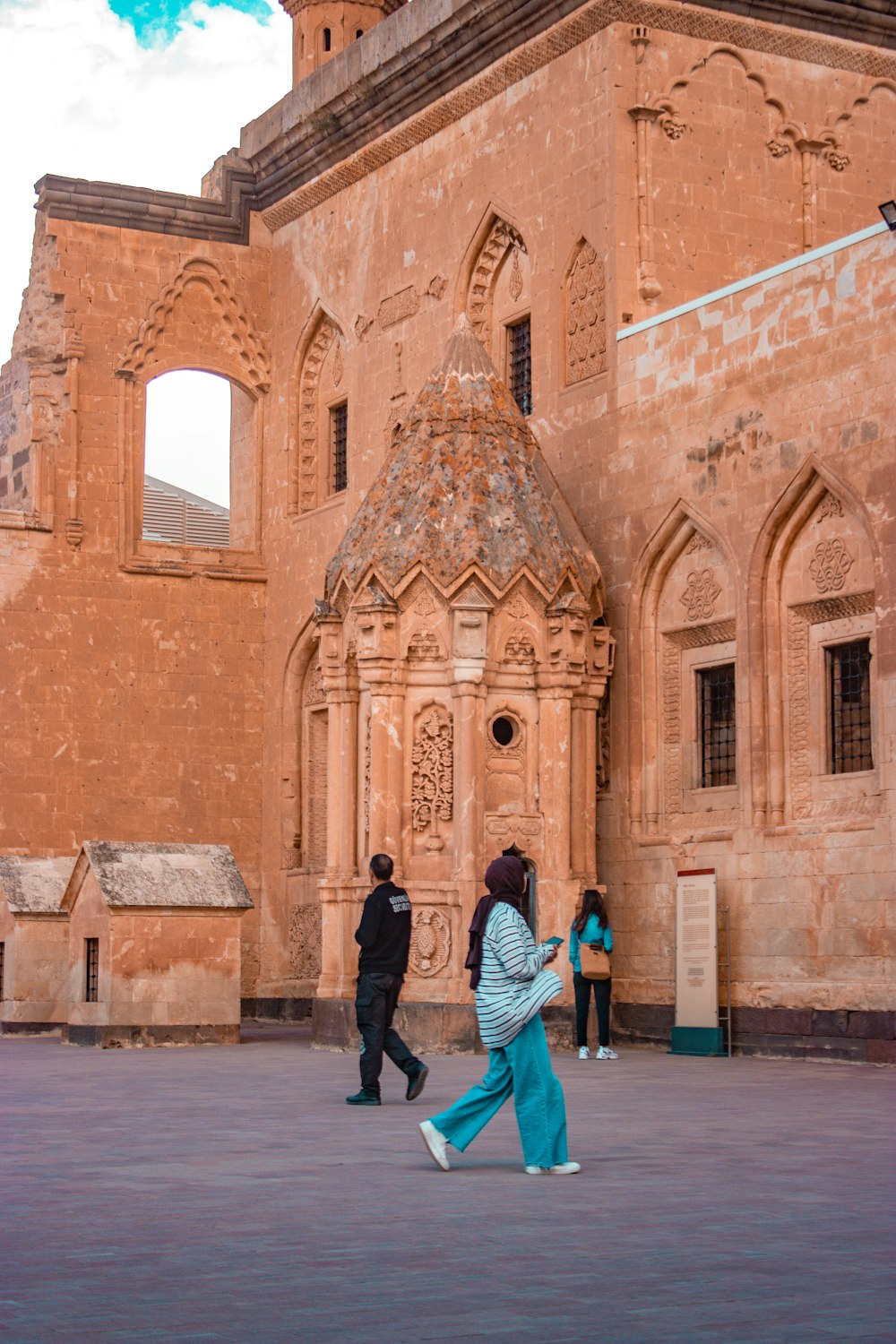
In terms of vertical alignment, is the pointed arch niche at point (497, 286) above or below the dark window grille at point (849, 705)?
above

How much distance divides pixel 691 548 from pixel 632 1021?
458 centimetres

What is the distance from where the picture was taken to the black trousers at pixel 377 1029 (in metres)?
11.8

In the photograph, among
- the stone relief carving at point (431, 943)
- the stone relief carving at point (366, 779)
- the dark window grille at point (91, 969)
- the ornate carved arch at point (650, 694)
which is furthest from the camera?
the ornate carved arch at point (650, 694)

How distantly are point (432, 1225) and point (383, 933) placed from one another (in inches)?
216

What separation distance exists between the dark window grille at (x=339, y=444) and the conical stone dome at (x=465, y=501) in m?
7.10

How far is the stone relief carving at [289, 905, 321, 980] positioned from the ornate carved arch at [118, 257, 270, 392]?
7.29 meters

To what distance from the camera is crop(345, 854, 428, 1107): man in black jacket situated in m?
11.9

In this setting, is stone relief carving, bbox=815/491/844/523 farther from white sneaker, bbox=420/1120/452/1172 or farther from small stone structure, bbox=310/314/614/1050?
white sneaker, bbox=420/1120/452/1172

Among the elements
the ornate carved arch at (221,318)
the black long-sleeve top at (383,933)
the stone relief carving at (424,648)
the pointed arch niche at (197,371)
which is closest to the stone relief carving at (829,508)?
the stone relief carving at (424,648)

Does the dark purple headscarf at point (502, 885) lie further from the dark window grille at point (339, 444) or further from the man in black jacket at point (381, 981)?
the dark window grille at point (339, 444)

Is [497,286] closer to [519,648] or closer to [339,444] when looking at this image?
[339,444]

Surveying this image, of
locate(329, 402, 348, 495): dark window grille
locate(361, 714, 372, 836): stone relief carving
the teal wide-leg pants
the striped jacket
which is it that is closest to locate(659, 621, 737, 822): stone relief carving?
locate(361, 714, 372, 836): stone relief carving

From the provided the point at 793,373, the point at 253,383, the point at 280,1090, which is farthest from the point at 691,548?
A: the point at 253,383

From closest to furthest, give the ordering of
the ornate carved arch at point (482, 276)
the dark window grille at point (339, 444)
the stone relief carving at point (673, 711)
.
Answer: the stone relief carving at point (673, 711) → the ornate carved arch at point (482, 276) → the dark window grille at point (339, 444)
